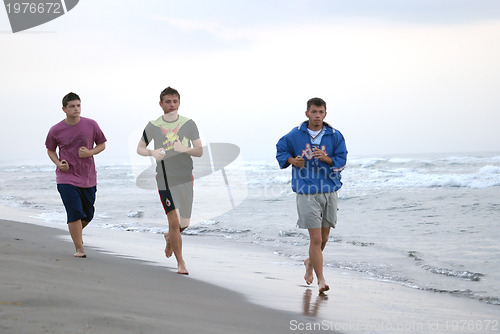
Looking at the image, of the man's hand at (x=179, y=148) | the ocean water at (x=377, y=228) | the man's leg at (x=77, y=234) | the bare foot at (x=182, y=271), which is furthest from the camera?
the ocean water at (x=377, y=228)

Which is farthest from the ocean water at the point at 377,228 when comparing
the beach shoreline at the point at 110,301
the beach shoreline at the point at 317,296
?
the beach shoreline at the point at 110,301

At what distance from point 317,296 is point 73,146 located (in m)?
2.95

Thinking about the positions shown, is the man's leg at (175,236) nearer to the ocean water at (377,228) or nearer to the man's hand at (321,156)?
the ocean water at (377,228)

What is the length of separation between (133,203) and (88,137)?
1051cm

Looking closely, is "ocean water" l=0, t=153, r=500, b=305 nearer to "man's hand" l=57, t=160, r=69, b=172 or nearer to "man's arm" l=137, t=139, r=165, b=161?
"man's arm" l=137, t=139, r=165, b=161

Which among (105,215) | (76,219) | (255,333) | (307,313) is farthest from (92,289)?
(105,215)

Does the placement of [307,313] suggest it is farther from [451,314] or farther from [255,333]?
[451,314]

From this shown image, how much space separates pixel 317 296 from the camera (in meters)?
5.22

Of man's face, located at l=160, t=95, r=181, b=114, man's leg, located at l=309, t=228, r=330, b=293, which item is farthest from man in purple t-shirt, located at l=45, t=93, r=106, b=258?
man's leg, located at l=309, t=228, r=330, b=293

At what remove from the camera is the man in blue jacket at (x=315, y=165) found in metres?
5.53

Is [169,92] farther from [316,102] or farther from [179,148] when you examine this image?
[316,102]

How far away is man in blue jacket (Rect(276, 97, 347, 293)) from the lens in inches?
218

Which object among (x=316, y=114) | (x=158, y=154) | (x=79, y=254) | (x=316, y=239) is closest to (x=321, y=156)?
(x=316, y=114)

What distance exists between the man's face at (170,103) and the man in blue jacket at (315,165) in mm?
1128
